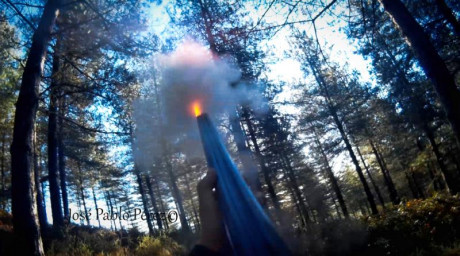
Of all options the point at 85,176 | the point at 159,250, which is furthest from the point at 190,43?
the point at 85,176

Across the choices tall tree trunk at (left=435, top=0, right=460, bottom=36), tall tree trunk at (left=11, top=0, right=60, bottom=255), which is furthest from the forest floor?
tall tree trunk at (left=435, top=0, right=460, bottom=36)

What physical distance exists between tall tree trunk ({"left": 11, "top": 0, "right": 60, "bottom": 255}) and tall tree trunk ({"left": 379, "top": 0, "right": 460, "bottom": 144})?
6170mm

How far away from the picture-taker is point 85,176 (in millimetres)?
25797

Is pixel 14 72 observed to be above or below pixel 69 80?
above

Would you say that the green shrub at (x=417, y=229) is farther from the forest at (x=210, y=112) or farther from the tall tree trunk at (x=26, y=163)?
the tall tree trunk at (x=26, y=163)

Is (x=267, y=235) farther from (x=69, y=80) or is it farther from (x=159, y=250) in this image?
(x=69, y=80)

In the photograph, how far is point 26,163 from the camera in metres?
4.35

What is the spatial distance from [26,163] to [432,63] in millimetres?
6336

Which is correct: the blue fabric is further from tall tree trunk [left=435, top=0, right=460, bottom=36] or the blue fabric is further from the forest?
tall tree trunk [left=435, top=0, right=460, bottom=36]

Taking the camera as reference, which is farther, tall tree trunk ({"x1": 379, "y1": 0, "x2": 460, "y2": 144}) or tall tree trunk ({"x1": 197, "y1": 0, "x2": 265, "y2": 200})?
tall tree trunk ({"x1": 197, "y1": 0, "x2": 265, "y2": 200})

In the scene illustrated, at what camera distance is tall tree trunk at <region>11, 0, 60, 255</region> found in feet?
13.1

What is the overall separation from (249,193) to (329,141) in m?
19.8

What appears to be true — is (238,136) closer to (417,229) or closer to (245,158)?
(245,158)

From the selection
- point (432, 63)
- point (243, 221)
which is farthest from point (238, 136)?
point (243, 221)
